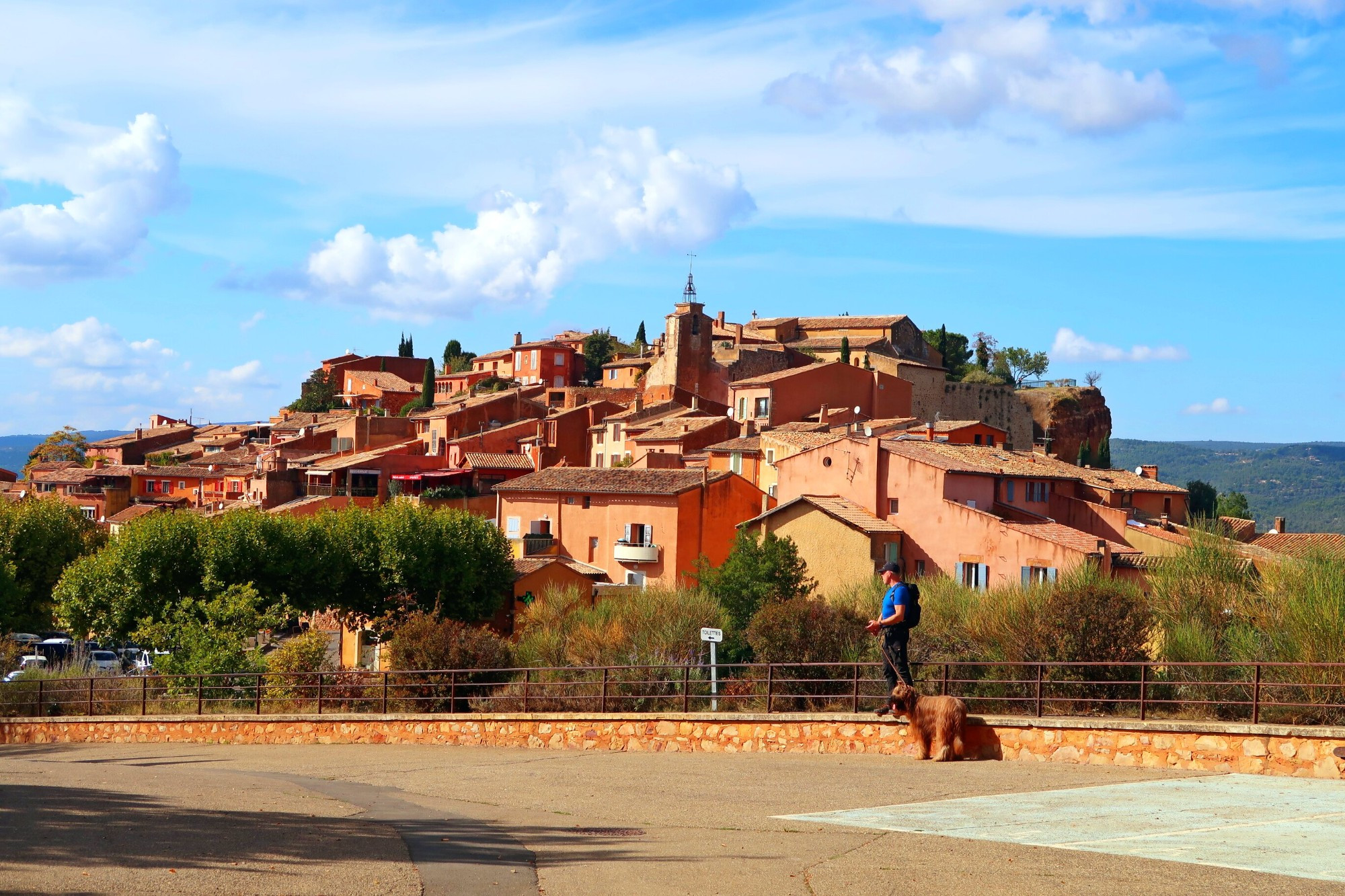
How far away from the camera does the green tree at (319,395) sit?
116 m

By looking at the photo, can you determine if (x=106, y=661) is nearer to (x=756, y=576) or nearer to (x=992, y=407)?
(x=756, y=576)

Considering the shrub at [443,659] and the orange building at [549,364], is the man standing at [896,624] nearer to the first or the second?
the shrub at [443,659]

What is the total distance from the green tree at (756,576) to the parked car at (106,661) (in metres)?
18.3

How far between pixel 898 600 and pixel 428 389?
86.5 m

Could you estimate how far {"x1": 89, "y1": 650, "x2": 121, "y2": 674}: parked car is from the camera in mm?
39750

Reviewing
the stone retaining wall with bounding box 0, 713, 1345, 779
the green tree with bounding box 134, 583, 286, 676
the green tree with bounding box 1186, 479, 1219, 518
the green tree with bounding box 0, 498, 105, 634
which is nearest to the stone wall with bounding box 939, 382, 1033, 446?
the green tree with bounding box 1186, 479, 1219, 518

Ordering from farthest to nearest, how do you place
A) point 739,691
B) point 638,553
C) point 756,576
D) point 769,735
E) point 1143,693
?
point 638,553 → point 756,576 → point 739,691 → point 769,735 → point 1143,693

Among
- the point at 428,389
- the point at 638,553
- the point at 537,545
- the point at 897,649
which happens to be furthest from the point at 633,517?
the point at 428,389

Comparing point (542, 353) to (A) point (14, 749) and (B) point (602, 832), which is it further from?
(B) point (602, 832)

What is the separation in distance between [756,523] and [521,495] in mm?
12971

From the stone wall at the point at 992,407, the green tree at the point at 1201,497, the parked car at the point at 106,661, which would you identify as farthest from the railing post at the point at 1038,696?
the green tree at the point at 1201,497

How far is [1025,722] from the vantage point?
13484 millimetres

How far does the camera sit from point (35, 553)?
4584 cm

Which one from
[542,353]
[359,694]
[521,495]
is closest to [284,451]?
[542,353]
